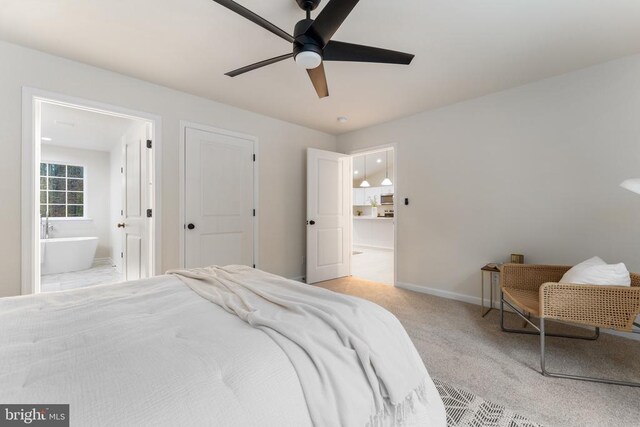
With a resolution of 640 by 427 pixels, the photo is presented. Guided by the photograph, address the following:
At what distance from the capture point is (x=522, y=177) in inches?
116

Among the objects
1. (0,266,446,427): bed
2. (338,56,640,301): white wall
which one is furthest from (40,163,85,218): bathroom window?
(338,56,640,301): white wall

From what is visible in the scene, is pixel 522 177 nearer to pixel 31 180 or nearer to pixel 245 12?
pixel 245 12

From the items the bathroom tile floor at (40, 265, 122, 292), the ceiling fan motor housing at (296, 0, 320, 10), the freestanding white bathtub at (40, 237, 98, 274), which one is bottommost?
the bathroom tile floor at (40, 265, 122, 292)

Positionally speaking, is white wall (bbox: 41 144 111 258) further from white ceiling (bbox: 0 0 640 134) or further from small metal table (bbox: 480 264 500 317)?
small metal table (bbox: 480 264 500 317)

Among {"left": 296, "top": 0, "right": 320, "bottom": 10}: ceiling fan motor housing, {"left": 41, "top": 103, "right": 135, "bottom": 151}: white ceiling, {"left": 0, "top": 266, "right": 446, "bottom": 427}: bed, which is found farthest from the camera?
{"left": 41, "top": 103, "right": 135, "bottom": 151}: white ceiling

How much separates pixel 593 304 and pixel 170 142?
12.9 feet

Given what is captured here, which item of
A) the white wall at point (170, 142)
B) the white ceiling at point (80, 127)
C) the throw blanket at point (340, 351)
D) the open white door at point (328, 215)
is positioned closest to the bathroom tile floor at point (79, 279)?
the white wall at point (170, 142)

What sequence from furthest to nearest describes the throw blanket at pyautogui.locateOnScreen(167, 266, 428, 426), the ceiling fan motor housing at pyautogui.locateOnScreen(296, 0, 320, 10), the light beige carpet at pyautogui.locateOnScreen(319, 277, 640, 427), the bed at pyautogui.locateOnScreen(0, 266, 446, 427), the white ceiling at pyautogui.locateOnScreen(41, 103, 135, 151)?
the white ceiling at pyautogui.locateOnScreen(41, 103, 135, 151)
the ceiling fan motor housing at pyautogui.locateOnScreen(296, 0, 320, 10)
the light beige carpet at pyautogui.locateOnScreen(319, 277, 640, 427)
the throw blanket at pyautogui.locateOnScreen(167, 266, 428, 426)
the bed at pyautogui.locateOnScreen(0, 266, 446, 427)

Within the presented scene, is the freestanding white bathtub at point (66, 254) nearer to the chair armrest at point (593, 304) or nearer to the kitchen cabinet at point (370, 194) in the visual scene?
the chair armrest at point (593, 304)

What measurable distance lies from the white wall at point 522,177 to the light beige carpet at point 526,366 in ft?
2.47

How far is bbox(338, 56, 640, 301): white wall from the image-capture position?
96.3 inches

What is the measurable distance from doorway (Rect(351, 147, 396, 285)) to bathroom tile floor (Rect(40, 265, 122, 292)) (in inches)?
177

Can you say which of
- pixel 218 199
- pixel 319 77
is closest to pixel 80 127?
pixel 218 199

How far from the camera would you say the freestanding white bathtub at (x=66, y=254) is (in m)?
4.72
